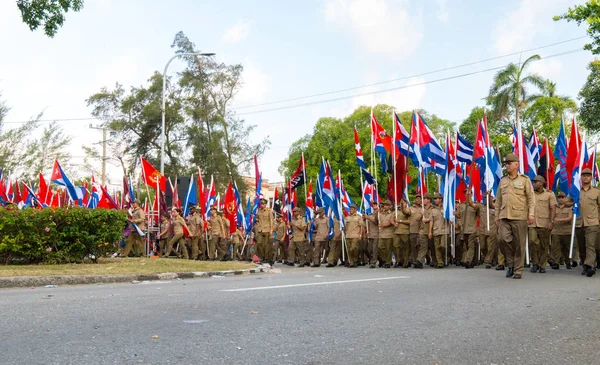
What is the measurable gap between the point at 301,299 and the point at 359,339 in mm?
2472

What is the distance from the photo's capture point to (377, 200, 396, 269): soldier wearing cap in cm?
1616

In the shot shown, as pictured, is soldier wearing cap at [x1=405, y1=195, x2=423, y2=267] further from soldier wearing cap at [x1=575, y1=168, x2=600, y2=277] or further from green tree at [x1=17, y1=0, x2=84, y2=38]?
green tree at [x1=17, y1=0, x2=84, y2=38]

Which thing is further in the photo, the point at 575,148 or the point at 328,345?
the point at 575,148

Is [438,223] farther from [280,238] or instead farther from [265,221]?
[280,238]

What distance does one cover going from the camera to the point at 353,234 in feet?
57.0

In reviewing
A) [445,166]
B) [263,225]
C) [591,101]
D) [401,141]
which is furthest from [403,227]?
[591,101]

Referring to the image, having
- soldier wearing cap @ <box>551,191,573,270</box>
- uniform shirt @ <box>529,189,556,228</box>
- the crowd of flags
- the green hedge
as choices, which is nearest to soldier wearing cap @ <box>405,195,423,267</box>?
the crowd of flags

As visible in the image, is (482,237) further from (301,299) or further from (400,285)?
(301,299)

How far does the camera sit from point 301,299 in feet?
24.3

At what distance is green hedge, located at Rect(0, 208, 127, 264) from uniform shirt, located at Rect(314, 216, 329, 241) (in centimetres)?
614

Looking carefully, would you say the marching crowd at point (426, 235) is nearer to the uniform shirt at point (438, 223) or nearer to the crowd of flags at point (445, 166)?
the uniform shirt at point (438, 223)

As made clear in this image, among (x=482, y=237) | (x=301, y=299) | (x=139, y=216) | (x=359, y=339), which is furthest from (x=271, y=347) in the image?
(x=139, y=216)

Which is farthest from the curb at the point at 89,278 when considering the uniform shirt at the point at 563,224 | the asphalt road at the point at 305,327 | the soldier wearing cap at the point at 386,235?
the uniform shirt at the point at 563,224

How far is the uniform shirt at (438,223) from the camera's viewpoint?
604 inches
